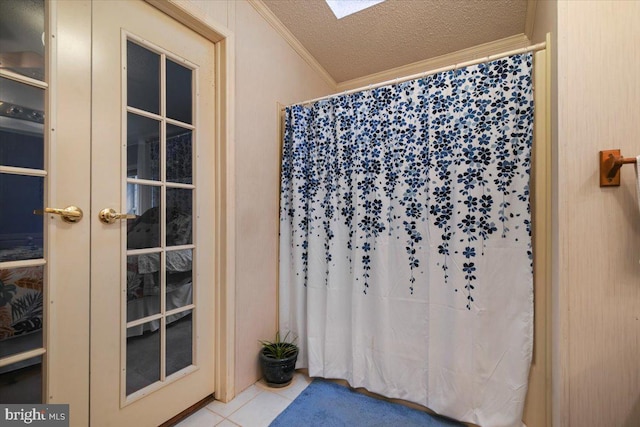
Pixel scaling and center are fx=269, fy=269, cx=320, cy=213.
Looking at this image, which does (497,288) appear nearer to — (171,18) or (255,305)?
(255,305)

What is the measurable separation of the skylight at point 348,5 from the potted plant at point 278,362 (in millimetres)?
2202

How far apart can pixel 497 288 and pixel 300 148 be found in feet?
4.54

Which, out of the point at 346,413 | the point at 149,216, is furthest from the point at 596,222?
the point at 149,216

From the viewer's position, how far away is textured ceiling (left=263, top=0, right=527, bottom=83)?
1.70 metres

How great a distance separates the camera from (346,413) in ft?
4.75

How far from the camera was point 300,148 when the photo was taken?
182cm

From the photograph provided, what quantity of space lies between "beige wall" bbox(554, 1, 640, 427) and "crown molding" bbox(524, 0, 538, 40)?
3.03 feet

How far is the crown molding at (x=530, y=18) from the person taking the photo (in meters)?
1.63

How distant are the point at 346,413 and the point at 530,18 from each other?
265cm

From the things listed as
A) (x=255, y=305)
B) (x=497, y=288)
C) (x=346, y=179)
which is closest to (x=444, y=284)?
(x=497, y=288)

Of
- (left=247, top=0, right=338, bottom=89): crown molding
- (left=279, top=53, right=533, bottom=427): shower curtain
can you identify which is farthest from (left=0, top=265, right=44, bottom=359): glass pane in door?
(left=247, top=0, right=338, bottom=89): crown molding

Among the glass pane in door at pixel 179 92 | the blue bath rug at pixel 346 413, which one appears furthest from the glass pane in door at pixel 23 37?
the blue bath rug at pixel 346 413

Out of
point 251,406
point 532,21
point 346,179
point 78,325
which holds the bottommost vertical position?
point 251,406

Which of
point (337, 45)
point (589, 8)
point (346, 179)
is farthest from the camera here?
point (337, 45)
